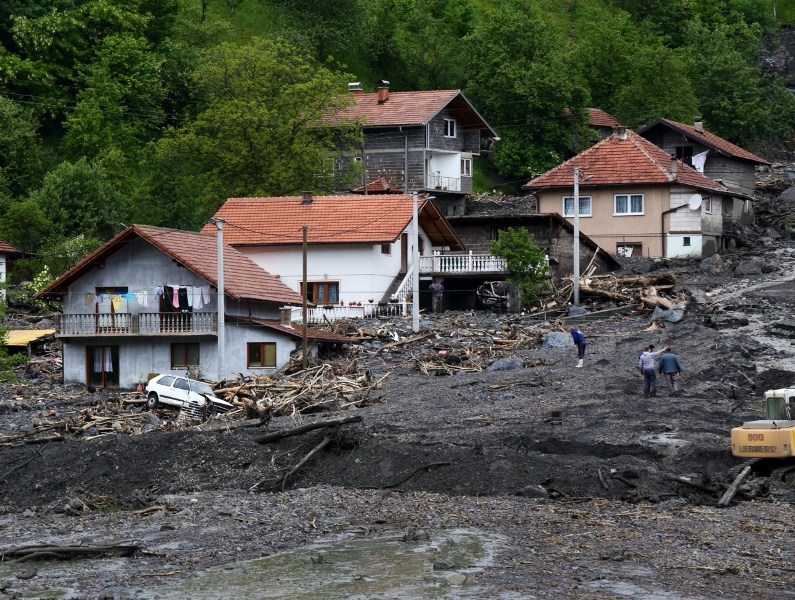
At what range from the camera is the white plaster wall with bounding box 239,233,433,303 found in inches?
2458

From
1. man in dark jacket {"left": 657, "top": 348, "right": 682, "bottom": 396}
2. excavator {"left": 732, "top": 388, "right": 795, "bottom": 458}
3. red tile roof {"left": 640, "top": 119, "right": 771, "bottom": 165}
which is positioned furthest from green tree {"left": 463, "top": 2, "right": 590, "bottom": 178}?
excavator {"left": 732, "top": 388, "right": 795, "bottom": 458}

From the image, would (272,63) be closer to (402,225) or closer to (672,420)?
(402,225)

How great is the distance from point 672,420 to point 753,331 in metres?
15.5

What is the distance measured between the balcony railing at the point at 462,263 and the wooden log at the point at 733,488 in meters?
33.6

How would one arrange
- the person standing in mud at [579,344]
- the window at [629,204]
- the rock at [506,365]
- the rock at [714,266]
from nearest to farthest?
1. the person standing in mud at [579,344]
2. the rock at [506,365]
3. the rock at [714,266]
4. the window at [629,204]

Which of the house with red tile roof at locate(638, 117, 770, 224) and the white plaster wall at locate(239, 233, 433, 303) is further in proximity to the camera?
the house with red tile roof at locate(638, 117, 770, 224)

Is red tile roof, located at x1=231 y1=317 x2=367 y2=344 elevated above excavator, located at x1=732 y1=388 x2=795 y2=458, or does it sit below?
above

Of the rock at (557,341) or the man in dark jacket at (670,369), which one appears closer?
the man in dark jacket at (670,369)

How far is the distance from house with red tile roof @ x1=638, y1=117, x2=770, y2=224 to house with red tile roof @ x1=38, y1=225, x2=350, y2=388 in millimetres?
32635

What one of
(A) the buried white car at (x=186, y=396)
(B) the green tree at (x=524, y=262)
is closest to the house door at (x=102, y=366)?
(A) the buried white car at (x=186, y=396)

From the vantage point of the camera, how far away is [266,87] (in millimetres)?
76062

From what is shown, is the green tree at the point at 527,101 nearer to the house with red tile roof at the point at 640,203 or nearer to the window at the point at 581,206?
the house with red tile roof at the point at 640,203

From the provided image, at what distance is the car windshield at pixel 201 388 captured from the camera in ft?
145

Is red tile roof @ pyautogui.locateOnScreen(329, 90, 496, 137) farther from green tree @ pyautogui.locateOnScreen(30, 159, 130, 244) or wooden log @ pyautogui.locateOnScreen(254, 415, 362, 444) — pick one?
wooden log @ pyautogui.locateOnScreen(254, 415, 362, 444)
